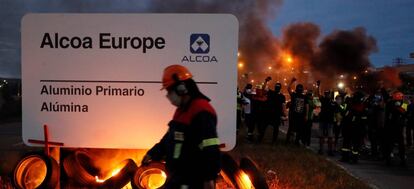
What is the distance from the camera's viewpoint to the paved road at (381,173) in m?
9.14

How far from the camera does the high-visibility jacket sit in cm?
355

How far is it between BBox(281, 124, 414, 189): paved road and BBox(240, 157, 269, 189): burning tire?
358 centimetres

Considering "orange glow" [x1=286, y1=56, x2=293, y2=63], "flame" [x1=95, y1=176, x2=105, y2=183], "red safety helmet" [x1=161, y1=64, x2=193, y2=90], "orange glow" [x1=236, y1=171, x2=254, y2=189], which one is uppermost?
"orange glow" [x1=286, y1=56, x2=293, y2=63]

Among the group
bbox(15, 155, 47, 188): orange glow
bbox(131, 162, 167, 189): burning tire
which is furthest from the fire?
bbox(15, 155, 47, 188): orange glow

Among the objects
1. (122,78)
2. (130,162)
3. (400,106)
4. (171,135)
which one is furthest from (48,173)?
(400,106)

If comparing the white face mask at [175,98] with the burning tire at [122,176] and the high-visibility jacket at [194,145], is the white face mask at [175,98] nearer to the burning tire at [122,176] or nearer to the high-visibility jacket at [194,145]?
the high-visibility jacket at [194,145]

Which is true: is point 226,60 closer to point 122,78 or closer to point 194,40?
point 194,40

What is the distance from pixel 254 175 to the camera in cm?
580

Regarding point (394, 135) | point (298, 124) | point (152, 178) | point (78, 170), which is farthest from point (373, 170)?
point (78, 170)

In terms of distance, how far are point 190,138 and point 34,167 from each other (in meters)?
3.17

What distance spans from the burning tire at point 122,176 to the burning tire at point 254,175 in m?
1.24

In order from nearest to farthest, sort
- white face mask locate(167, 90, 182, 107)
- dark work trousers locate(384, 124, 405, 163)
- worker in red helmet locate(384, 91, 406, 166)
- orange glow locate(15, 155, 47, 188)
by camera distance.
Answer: white face mask locate(167, 90, 182, 107) → orange glow locate(15, 155, 47, 188) → worker in red helmet locate(384, 91, 406, 166) → dark work trousers locate(384, 124, 405, 163)

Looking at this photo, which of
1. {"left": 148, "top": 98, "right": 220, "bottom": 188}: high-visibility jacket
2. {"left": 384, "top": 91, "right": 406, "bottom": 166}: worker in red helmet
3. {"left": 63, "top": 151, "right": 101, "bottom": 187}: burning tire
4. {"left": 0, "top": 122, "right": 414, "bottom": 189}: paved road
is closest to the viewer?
{"left": 148, "top": 98, "right": 220, "bottom": 188}: high-visibility jacket

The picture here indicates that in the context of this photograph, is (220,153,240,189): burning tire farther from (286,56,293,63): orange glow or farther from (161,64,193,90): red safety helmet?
(286,56,293,63): orange glow
